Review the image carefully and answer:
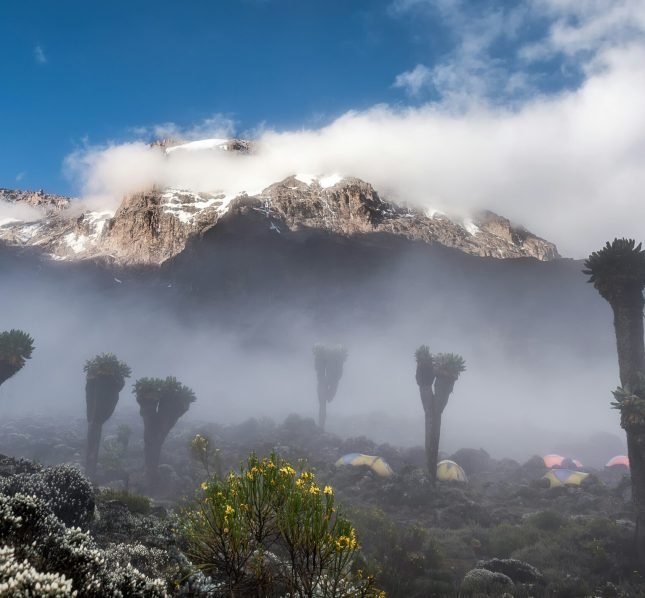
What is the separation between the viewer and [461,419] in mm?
95500

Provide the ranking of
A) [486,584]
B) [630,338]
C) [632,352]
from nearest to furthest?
1. [486,584]
2. [632,352]
3. [630,338]

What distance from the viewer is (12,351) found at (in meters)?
29.1

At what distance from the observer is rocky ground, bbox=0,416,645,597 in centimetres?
1140

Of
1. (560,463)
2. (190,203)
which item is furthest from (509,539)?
(190,203)

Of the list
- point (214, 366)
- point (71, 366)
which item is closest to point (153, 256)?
point (214, 366)

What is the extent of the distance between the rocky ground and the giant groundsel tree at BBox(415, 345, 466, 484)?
3489 millimetres

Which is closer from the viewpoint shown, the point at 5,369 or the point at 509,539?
the point at 509,539

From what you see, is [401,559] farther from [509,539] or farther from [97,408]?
[97,408]

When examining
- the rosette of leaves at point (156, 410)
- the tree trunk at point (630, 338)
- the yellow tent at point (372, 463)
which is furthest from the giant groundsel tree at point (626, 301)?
the rosette of leaves at point (156, 410)

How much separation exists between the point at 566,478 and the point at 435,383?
43.8 feet

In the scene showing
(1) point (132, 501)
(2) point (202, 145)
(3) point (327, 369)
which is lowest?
(1) point (132, 501)

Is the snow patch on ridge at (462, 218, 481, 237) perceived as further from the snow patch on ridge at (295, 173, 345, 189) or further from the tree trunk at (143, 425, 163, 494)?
the tree trunk at (143, 425, 163, 494)

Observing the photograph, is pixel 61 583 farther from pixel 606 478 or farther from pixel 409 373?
pixel 409 373

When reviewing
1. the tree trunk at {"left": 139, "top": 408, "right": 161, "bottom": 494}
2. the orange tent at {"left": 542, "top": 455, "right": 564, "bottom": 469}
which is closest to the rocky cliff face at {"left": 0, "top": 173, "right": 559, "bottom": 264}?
the tree trunk at {"left": 139, "top": 408, "right": 161, "bottom": 494}
